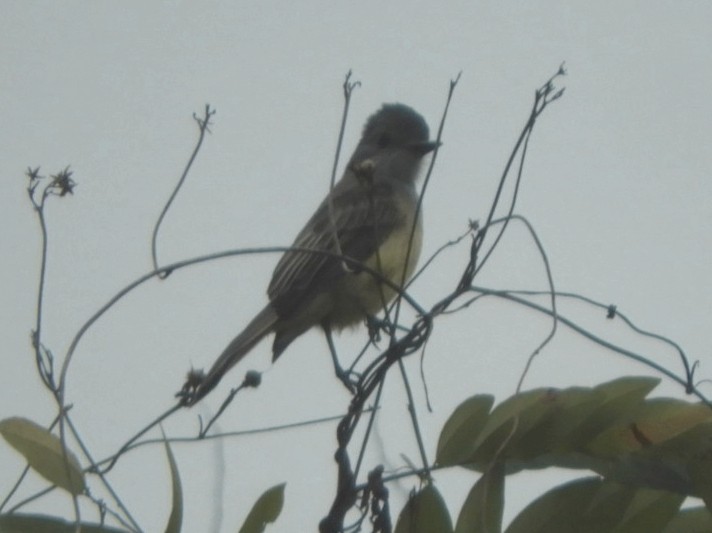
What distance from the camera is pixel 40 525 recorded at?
2117mm

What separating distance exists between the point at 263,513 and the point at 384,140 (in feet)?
16.0

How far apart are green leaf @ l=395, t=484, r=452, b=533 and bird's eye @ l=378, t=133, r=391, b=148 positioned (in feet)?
15.8

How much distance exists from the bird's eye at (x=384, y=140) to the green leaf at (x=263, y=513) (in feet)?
15.9

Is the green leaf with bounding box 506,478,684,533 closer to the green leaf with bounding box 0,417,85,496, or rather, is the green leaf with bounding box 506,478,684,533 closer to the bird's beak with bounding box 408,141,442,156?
the green leaf with bounding box 0,417,85,496

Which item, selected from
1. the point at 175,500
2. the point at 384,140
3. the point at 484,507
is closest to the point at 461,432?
the point at 484,507

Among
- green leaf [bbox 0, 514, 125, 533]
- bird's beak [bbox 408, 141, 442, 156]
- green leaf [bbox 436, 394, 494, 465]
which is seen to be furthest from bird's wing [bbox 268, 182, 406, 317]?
green leaf [bbox 0, 514, 125, 533]

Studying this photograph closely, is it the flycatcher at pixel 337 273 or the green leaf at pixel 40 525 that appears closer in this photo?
the green leaf at pixel 40 525

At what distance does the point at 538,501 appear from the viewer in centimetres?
221

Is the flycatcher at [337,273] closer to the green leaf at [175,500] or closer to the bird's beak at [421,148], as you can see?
the bird's beak at [421,148]

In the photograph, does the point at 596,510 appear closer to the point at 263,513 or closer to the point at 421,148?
the point at 263,513

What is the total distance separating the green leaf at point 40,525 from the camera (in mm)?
2098

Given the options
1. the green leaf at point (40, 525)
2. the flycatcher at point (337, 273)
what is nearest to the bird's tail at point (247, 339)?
the flycatcher at point (337, 273)

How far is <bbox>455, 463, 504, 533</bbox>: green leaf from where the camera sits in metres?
2.19

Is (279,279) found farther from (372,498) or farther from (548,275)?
(372,498)
